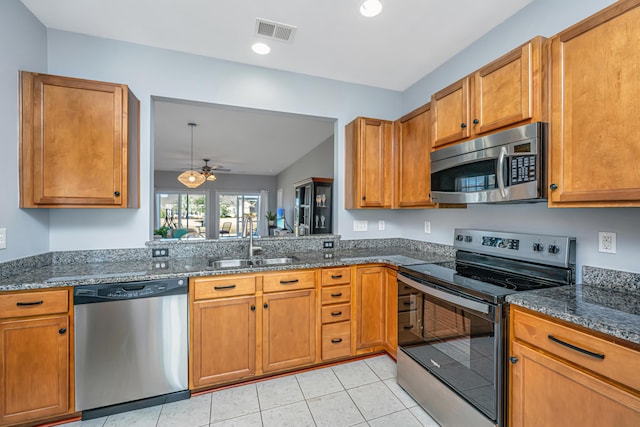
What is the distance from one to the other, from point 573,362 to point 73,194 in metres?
2.95

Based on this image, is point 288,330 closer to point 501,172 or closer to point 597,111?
point 501,172

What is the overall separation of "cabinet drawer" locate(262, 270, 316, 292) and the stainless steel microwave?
46.5 inches

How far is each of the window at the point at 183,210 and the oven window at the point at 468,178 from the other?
26.1 feet

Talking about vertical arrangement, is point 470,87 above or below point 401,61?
below

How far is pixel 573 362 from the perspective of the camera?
116 cm

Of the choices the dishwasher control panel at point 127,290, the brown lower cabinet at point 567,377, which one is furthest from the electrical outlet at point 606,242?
the dishwasher control panel at point 127,290

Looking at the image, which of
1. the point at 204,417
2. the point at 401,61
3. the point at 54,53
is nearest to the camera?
the point at 204,417

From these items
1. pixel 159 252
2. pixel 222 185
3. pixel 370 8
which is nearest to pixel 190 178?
pixel 159 252

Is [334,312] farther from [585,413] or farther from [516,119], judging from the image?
[516,119]

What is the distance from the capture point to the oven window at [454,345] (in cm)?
148

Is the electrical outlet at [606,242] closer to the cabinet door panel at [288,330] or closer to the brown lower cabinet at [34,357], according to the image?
the cabinet door panel at [288,330]

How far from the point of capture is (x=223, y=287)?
2.05m

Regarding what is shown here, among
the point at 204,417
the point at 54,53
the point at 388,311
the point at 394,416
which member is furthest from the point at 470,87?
the point at 54,53

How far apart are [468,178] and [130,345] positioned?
98.6 inches
